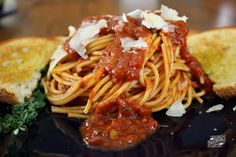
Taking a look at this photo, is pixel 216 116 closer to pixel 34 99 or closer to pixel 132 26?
pixel 132 26

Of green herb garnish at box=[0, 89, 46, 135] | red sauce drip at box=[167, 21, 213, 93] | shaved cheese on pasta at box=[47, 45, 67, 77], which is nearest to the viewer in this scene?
green herb garnish at box=[0, 89, 46, 135]

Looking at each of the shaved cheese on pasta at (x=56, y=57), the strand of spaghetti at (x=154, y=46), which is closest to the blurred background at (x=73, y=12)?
the shaved cheese on pasta at (x=56, y=57)

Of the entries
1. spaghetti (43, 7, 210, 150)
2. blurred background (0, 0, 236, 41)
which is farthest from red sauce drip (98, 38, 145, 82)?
blurred background (0, 0, 236, 41)

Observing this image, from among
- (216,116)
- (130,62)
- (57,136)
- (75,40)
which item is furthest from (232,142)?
(75,40)

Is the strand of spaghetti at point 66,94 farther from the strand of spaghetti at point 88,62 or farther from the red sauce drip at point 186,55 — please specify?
the red sauce drip at point 186,55

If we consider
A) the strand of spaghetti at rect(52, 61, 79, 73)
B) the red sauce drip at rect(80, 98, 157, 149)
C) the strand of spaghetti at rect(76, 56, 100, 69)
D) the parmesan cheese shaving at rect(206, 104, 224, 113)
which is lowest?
the parmesan cheese shaving at rect(206, 104, 224, 113)

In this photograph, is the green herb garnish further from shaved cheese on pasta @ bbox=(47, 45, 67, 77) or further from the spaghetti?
shaved cheese on pasta @ bbox=(47, 45, 67, 77)

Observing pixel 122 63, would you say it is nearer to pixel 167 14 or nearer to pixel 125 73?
pixel 125 73
